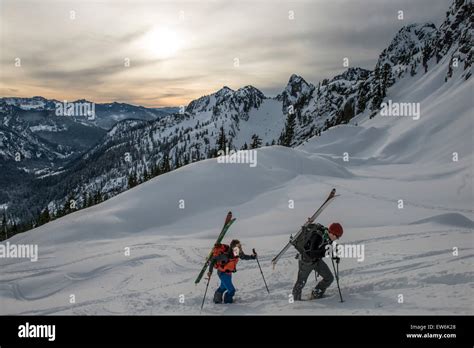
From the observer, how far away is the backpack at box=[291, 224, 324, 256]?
8477 mm

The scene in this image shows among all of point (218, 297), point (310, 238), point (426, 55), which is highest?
point (426, 55)

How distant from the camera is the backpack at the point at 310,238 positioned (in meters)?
8.48

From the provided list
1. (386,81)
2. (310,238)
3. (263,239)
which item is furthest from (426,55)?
(310,238)

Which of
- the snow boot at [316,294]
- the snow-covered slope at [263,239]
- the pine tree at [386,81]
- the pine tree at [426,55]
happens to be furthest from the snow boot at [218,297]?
the pine tree at [426,55]

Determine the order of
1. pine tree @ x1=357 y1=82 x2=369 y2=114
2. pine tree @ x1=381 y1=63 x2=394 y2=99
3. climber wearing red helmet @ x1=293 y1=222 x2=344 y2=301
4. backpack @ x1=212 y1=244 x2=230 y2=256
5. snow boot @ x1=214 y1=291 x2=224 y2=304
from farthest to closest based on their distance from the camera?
pine tree @ x1=357 y1=82 x2=369 y2=114
pine tree @ x1=381 y1=63 x2=394 y2=99
backpack @ x1=212 y1=244 x2=230 y2=256
snow boot @ x1=214 y1=291 x2=224 y2=304
climber wearing red helmet @ x1=293 y1=222 x2=344 y2=301

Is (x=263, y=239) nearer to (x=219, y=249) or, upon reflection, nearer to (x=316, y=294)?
(x=219, y=249)

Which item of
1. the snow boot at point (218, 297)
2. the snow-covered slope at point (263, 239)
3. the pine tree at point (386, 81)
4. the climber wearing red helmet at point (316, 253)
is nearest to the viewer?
the climber wearing red helmet at point (316, 253)

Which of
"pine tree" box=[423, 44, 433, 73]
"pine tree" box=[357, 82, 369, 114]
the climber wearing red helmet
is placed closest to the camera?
the climber wearing red helmet

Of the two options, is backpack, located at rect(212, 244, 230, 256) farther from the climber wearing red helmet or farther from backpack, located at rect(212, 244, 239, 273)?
the climber wearing red helmet

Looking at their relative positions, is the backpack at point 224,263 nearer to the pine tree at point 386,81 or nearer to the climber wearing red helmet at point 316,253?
the climber wearing red helmet at point 316,253

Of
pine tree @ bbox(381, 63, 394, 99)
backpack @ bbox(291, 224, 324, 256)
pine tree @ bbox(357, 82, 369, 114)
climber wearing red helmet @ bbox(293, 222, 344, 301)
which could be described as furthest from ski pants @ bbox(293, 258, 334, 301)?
pine tree @ bbox(357, 82, 369, 114)

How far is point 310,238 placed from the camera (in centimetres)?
855
